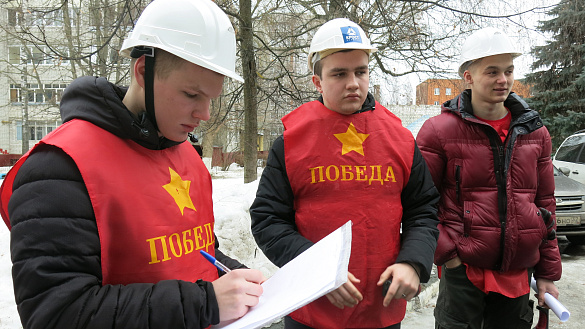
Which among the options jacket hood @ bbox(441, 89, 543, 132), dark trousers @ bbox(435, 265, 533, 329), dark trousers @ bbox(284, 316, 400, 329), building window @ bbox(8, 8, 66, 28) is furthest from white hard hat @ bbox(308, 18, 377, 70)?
building window @ bbox(8, 8, 66, 28)

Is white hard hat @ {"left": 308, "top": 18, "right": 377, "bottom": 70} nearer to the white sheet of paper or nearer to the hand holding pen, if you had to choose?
the white sheet of paper

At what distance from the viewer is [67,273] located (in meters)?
0.97

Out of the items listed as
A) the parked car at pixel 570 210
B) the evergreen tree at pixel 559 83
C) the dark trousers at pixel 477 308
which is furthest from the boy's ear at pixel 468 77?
the evergreen tree at pixel 559 83

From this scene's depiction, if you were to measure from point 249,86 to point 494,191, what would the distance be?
5.36 m

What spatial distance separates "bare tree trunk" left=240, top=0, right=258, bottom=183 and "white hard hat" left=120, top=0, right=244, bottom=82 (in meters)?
5.64

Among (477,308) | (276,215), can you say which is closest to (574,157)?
(477,308)

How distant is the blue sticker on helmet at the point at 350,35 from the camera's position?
1.93m

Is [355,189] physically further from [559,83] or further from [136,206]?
[559,83]

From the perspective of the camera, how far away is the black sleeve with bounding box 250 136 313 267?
1811 millimetres

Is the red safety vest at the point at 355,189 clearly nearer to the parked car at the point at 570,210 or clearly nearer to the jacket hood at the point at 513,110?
the jacket hood at the point at 513,110

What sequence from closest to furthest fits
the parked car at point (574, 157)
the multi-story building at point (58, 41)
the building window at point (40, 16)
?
the building window at point (40, 16) < the multi-story building at point (58, 41) < the parked car at point (574, 157)

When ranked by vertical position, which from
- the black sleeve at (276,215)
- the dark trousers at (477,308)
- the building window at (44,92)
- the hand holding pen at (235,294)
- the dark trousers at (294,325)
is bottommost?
the dark trousers at (477,308)

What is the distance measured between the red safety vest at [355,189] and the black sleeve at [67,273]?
900 mm

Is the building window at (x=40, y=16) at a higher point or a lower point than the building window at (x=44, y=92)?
lower
